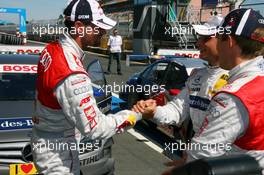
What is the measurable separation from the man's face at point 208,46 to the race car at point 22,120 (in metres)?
1.34

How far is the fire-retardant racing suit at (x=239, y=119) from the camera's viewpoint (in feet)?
6.14

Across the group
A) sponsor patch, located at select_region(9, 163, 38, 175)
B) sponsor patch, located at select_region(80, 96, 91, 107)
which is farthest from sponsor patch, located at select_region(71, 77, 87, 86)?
sponsor patch, located at select_region(9, 163, 38, 175)

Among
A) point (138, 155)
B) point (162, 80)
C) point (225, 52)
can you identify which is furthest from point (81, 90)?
point (162, 80)

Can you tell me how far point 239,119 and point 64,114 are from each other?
3.89ft

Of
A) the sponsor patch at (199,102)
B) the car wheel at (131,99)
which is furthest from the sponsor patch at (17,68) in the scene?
the car wheel at (131,99)

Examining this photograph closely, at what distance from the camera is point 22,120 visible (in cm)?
463

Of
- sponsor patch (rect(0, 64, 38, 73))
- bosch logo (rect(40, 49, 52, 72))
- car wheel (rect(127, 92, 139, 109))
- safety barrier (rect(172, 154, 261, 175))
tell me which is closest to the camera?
safety barrier (rect(172, 154, 261, 175))

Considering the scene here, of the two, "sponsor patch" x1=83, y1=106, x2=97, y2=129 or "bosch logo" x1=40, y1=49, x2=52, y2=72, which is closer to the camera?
"sponsor patch" x1=83, y1=106, x2=97, y2=129

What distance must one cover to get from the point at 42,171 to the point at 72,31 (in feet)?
2.98

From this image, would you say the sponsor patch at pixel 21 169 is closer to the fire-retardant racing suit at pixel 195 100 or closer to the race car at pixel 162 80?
the fire-retardant racing suit at pixel 195 100

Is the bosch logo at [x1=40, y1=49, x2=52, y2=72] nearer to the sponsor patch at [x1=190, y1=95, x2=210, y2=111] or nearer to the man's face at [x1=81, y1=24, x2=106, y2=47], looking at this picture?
the man's face at [x1=81, y1=24, x2=106, y2=47]

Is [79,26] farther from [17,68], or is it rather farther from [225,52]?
[17,68]

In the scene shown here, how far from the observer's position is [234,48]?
2049 mm

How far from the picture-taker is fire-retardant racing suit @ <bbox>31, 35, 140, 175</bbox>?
2561 millimetres
